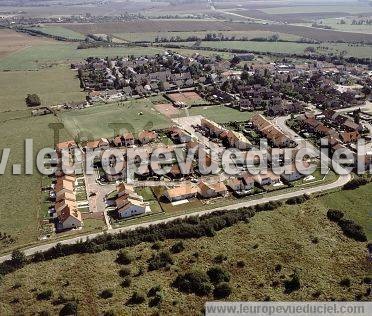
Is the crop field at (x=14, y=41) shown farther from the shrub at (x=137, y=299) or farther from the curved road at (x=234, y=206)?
the shrub at (x=137, y=299)

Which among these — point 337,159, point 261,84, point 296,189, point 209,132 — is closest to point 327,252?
point 296,189

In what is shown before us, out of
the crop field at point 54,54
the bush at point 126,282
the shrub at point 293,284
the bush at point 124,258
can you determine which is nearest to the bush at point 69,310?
the bush at point 126,282

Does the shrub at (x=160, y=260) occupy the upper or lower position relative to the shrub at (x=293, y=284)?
upper

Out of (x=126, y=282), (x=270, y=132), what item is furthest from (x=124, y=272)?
(x=270, y=132)

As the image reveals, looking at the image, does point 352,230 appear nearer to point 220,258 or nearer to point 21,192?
point 220,258

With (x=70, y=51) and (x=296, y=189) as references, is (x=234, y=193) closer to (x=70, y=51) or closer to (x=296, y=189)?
(x=296, y=189)

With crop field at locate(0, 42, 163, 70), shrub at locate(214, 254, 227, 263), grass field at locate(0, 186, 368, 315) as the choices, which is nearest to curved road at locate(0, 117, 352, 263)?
grass field at locate(0, 186, 368, 315)

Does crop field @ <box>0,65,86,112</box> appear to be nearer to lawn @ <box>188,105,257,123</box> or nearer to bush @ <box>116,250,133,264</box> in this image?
lawn @ <box>188,105,257,123</box>
